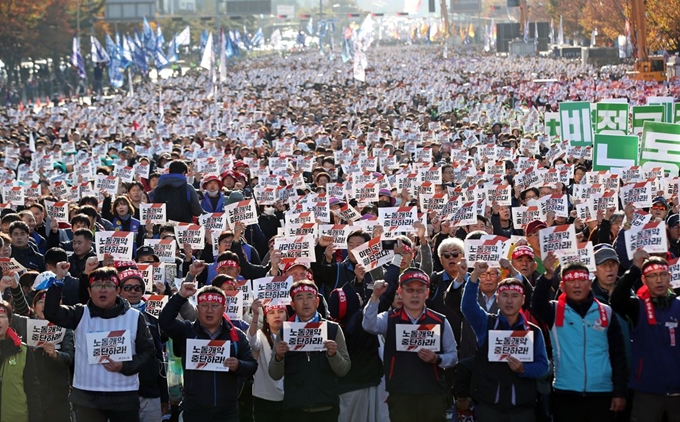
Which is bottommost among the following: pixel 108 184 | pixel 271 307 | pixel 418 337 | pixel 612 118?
pixel 418 337

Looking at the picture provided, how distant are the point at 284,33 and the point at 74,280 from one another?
588 feet

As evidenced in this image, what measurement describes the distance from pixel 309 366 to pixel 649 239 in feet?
9.69

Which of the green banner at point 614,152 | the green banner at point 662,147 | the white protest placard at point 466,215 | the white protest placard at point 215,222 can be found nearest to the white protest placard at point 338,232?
the white protest placard at point 466,215

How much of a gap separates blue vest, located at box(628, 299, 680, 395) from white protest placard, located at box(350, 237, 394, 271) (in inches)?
81.8

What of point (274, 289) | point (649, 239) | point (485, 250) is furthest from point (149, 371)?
point (649, 239)

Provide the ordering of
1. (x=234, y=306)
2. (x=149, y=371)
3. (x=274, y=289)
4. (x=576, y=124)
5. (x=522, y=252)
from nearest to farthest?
(x=149, y=371) → (x=234, y=306) → (x=274, y=289) → (x=522, y=252) → (x=576, y=124)

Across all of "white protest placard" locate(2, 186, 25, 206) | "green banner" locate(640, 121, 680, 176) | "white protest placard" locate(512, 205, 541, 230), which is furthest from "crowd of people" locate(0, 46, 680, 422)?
"green banner" locate(640, 121, 680, 176)

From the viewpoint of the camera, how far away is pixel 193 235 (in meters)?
12.1

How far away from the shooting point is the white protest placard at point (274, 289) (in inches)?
350

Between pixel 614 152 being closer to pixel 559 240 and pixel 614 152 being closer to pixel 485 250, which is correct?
pixel 559 240

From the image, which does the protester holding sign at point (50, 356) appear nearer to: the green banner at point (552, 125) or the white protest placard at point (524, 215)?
the white protest placard at point (524, 215)

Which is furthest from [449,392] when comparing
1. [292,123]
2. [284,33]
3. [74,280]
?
[284,33]

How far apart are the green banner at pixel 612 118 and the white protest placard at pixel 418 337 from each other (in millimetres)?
14270

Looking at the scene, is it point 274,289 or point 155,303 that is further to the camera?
point 155,303
